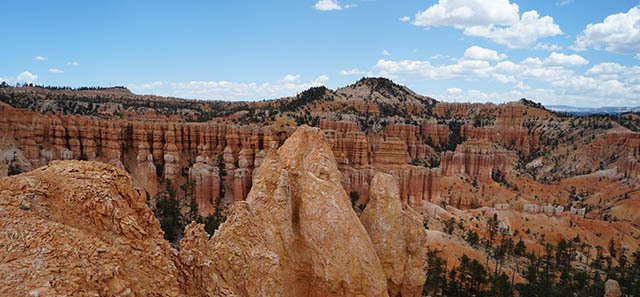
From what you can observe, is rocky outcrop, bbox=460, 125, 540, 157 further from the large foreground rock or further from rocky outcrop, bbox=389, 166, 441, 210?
the large foreground rock

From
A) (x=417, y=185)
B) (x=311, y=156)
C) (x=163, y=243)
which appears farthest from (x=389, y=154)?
(x=163, y=243)

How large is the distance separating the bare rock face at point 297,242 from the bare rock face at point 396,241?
2.55m

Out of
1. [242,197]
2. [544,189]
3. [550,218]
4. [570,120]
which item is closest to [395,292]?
[242,197]

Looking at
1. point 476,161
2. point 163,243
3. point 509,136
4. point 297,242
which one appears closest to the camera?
point 163,243

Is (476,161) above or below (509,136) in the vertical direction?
below

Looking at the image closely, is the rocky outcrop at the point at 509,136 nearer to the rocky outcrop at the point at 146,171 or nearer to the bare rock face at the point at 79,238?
the rocky outcrop at the point at 146,171

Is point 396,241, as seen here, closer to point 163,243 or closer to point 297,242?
point 297,242

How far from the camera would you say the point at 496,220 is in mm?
52750

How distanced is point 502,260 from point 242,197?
2848 centimetres

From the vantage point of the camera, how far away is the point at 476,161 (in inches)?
3024

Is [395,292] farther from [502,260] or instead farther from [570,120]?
[570,120]

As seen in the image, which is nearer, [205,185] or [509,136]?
[205,185]

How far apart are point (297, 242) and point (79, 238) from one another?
6.25 metres

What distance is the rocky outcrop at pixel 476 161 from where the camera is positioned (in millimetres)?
75750
